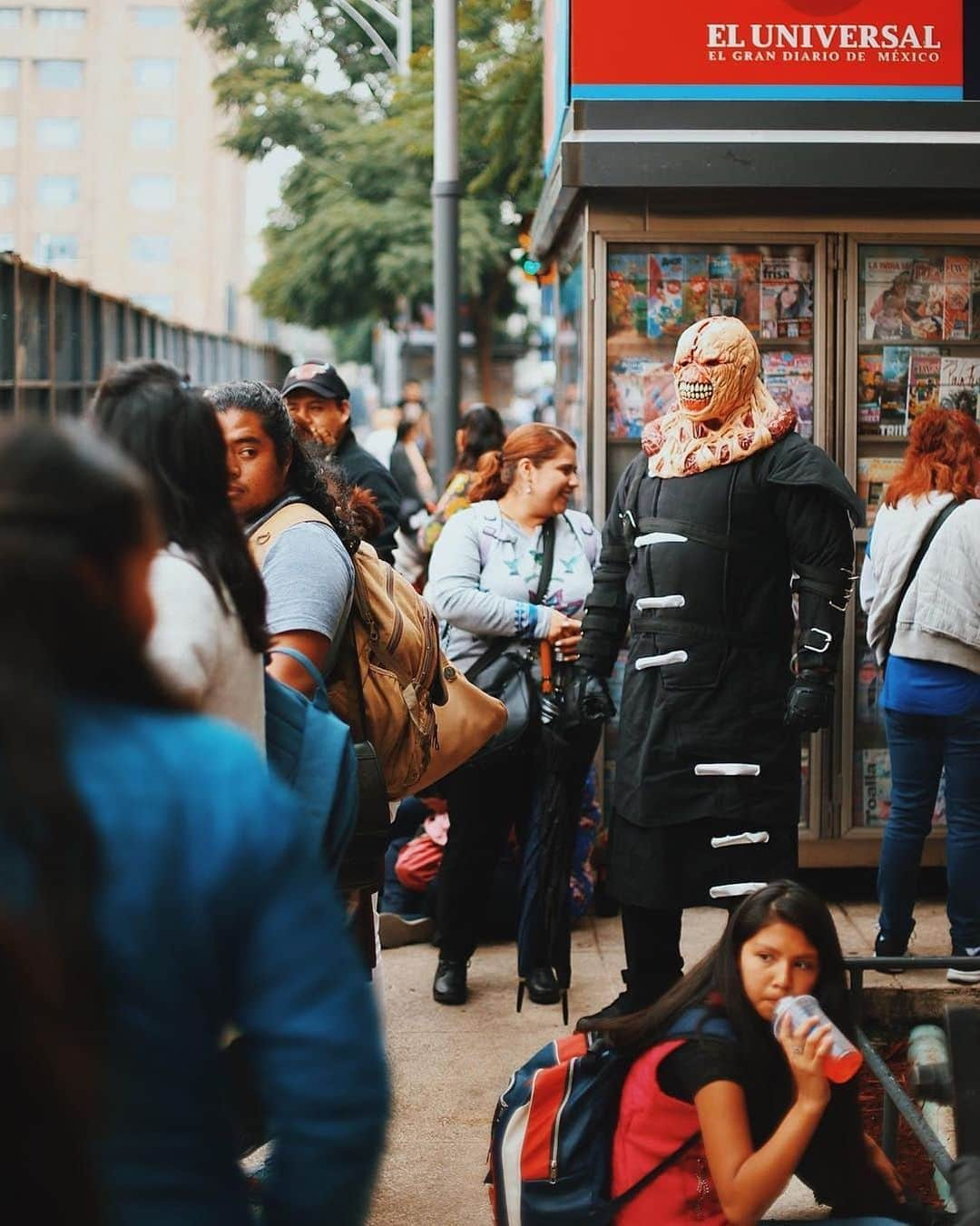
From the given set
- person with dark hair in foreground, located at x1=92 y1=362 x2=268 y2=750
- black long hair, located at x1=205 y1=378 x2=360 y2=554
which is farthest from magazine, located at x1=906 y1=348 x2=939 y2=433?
person with dark hair in foreground, located at x1=92 y1=362 x2=268 y2=750

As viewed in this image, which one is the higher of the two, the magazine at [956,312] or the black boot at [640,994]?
the magazine at [956,312]

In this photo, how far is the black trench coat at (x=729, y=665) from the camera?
4.73 metres

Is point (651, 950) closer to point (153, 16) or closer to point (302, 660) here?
point (302, 660)

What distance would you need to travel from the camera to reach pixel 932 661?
568 cm

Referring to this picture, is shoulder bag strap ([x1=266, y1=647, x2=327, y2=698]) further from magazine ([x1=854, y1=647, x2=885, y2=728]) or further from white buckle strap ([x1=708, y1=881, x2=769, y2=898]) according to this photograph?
magazine ([x1=854, y1=647, x2=885, y2=728])

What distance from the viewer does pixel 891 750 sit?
19.2 ft

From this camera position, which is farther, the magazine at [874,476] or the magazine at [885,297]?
the magazine at [874,476]

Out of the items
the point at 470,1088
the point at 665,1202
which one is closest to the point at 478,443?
the point at 470,1088

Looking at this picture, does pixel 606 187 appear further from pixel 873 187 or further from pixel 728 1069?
pixel 728 1069

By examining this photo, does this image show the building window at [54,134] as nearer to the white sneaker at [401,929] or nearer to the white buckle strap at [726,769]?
the white sneaker at [401,929]

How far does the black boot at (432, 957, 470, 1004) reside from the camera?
5.71 m

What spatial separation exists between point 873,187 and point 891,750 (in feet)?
6.78

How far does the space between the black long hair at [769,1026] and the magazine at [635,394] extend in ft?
12.0

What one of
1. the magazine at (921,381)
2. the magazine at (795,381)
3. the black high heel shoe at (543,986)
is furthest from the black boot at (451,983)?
the magazine at (921,381)
